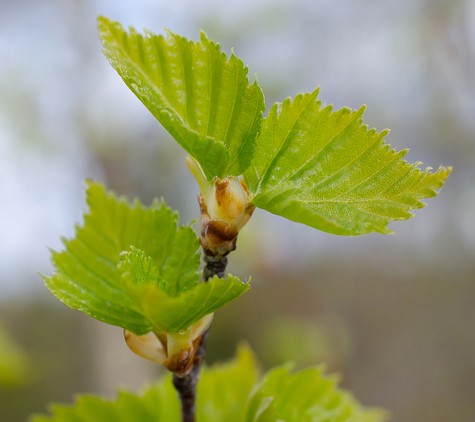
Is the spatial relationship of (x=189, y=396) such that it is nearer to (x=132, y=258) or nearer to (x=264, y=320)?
(x=132, y=258)

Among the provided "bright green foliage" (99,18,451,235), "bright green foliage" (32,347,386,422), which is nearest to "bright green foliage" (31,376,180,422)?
"bright green foliage" (32,347,386,422)

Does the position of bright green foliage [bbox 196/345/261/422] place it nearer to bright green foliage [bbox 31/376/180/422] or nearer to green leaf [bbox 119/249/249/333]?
bright green foliage [bbox 31/376/180/422]

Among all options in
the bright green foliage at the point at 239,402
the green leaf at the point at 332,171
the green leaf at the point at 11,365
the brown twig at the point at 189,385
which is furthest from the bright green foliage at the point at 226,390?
the green leaf at the point at 11,365

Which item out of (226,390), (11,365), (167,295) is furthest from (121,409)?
(11,365)

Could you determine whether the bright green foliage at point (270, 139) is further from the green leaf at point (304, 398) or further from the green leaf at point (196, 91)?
the green leaf at point (304, 398)

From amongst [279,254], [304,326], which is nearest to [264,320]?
[279,254]

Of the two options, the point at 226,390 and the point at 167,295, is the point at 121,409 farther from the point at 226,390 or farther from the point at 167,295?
the point at 167,295
